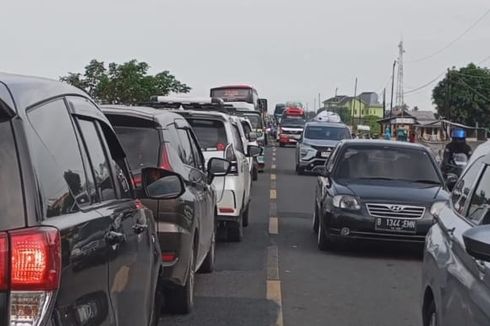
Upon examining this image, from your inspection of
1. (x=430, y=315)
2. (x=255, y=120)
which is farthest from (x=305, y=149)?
(x=430, y=315)

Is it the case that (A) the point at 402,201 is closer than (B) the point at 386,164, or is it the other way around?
(A) the point at 402,201

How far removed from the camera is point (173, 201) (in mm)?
7285

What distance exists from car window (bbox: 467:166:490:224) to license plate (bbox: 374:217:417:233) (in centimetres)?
585

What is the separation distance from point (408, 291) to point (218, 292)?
6.76 ft

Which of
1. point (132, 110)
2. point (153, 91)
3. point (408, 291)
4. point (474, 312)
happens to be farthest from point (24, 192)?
point (153, 91)

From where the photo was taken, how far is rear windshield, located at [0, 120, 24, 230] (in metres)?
3.10

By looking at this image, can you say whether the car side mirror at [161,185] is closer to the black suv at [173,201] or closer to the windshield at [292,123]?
the black suv at [173,201]

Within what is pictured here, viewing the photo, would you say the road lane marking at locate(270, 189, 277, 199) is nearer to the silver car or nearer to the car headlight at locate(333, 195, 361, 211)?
the car headlight at locate(333, 195, 361, 211)

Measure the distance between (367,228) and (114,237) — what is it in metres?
7.49

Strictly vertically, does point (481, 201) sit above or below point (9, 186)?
below

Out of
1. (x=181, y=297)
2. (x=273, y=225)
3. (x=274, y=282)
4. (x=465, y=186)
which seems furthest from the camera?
(x=273, y=225)

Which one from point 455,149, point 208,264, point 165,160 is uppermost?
point 165,160

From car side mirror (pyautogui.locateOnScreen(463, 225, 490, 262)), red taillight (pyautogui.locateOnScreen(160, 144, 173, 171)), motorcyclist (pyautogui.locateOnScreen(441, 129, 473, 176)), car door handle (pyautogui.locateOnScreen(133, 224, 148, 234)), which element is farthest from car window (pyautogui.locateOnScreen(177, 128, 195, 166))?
motorcyclist (pyautogui.locateOnScreen(441, 129, 473, 176))

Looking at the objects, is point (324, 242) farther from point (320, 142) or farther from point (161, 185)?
point (320, 142)
